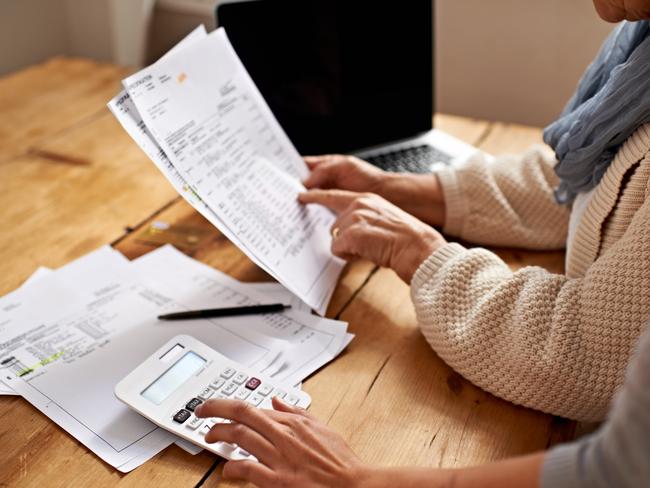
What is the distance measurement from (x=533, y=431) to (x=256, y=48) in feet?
2.48

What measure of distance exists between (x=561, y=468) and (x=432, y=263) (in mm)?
408

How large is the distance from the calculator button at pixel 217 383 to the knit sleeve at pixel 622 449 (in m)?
0.38

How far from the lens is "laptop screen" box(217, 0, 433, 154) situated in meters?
1.20

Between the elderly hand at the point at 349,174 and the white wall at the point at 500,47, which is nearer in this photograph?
the elderly hand at the point at 349,174

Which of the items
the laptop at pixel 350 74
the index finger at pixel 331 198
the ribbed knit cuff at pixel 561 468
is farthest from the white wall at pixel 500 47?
the ribbed knit cuff at pixel 561 468

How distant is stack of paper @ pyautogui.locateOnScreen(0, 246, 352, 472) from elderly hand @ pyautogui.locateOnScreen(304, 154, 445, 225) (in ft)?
0.77

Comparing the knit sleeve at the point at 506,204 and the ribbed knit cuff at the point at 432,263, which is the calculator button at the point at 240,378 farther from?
the knit sleeve at the point at 506,204

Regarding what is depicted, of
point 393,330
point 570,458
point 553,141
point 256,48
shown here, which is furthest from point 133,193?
point 570,458

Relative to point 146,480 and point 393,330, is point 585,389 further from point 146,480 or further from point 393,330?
point 146,480

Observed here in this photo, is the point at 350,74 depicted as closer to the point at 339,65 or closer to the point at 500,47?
the point at 339,65

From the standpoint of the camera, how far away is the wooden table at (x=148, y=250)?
0.71 m

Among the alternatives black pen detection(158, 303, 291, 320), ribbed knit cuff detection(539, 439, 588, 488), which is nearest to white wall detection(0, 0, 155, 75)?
black pen detection(158, 303, 291, 320)

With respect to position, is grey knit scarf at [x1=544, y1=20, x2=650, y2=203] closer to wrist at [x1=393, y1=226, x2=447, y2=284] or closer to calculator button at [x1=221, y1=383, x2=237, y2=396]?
wrist at [x1=393, y1=226, x2=447, y2=284]

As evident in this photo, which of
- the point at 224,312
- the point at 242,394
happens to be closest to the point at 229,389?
the point at 242,394
